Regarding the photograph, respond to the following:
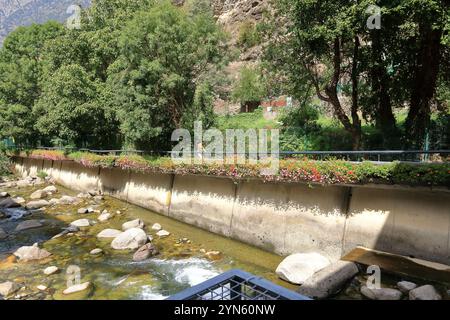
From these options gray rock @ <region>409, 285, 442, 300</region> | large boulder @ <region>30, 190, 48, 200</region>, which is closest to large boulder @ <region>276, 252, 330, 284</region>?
gray rock @ <region>409, 285, 442, 300</region>

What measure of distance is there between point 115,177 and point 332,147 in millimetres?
13260

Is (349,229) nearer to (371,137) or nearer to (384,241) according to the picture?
(384,241)

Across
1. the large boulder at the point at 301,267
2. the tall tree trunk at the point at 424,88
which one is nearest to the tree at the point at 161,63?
the tall tree trunk at the point at 424,88

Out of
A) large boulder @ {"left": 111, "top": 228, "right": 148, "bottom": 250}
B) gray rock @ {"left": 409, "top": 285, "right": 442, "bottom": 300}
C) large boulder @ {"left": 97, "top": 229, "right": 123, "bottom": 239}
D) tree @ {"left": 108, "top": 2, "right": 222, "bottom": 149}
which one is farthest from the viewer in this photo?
tree @ {"left": 108, "top": 2, "right": 222, "bottom": 149}

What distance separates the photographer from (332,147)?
1594 centimetres

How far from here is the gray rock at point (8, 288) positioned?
9500 mm

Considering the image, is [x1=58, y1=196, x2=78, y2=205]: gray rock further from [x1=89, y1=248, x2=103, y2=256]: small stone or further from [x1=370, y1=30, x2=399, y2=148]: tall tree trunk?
[x1=370, y1=30, x2=399, y2=148]: tall tree trunk

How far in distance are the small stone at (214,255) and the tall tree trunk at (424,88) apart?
8.08 meters

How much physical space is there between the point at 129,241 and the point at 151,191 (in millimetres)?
5700

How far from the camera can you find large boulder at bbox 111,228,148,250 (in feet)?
42.4

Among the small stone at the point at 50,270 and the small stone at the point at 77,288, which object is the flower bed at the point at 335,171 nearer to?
the small stone at the point at 77,288

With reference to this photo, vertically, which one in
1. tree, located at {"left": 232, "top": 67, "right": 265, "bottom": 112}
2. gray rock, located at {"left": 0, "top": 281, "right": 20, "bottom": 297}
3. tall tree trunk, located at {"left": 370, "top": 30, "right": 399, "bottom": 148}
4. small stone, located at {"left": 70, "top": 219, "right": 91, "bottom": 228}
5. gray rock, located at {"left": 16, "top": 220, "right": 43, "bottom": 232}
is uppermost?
tree, located at {"left": 232, "top": 67, "right": 265, "bottom": 112}

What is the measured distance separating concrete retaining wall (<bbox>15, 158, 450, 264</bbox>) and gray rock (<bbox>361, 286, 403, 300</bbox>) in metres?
1.55
